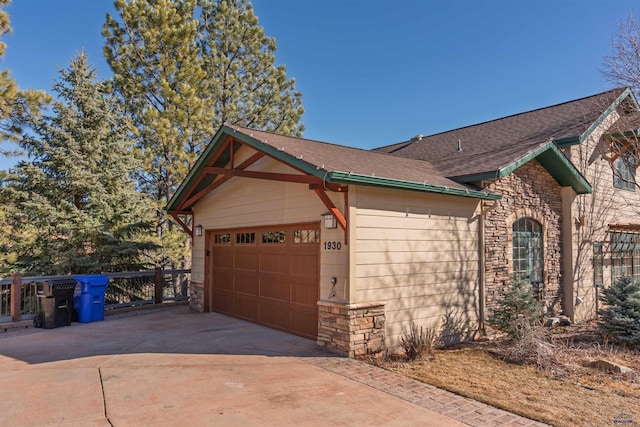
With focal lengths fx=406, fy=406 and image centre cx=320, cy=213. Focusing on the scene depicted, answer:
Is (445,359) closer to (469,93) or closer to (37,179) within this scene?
(37,179)

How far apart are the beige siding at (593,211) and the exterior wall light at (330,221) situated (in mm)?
7433

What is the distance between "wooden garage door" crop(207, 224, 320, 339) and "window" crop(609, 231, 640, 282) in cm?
976

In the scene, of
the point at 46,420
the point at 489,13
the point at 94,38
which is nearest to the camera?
the point at 46,420

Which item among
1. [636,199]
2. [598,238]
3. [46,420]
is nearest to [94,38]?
[46,420]

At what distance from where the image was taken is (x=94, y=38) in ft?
52.5

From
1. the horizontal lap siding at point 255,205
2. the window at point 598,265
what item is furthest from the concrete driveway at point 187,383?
the window at point 598,265

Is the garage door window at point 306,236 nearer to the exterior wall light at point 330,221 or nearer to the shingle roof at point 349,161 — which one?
the exterior wall light at point 330,221

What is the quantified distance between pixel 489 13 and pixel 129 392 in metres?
13.8

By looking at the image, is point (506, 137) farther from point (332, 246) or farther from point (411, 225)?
point (332, 246)

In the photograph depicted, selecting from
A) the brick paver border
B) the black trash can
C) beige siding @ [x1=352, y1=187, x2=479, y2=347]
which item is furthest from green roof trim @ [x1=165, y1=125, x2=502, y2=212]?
the black trash can

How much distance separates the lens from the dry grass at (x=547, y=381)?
181 inches

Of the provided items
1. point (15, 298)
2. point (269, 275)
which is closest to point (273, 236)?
point (269, 275)

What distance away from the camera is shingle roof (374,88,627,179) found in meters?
9.27

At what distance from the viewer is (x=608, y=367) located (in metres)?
6.26
